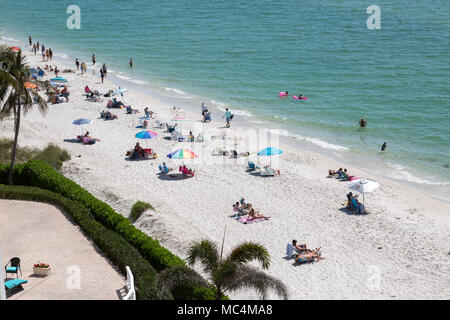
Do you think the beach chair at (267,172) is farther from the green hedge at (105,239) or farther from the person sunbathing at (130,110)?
the person sunbathing at (130,110)

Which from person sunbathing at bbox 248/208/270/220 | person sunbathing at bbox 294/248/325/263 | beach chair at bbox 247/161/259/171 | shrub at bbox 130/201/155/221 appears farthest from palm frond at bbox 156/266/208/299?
beach chair at bbox 247/161/259/171

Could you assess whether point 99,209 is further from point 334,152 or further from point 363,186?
point 334,152

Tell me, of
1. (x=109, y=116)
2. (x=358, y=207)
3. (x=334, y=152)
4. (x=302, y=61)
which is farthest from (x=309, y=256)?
(x=302, y=61)

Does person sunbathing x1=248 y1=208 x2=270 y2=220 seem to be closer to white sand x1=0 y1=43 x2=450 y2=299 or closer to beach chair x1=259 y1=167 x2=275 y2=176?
white sand x1=0 y1=43 x2=450 y2=299

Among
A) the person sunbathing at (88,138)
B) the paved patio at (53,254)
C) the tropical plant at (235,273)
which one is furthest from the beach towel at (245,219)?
the person sunbathing at (88,138)
